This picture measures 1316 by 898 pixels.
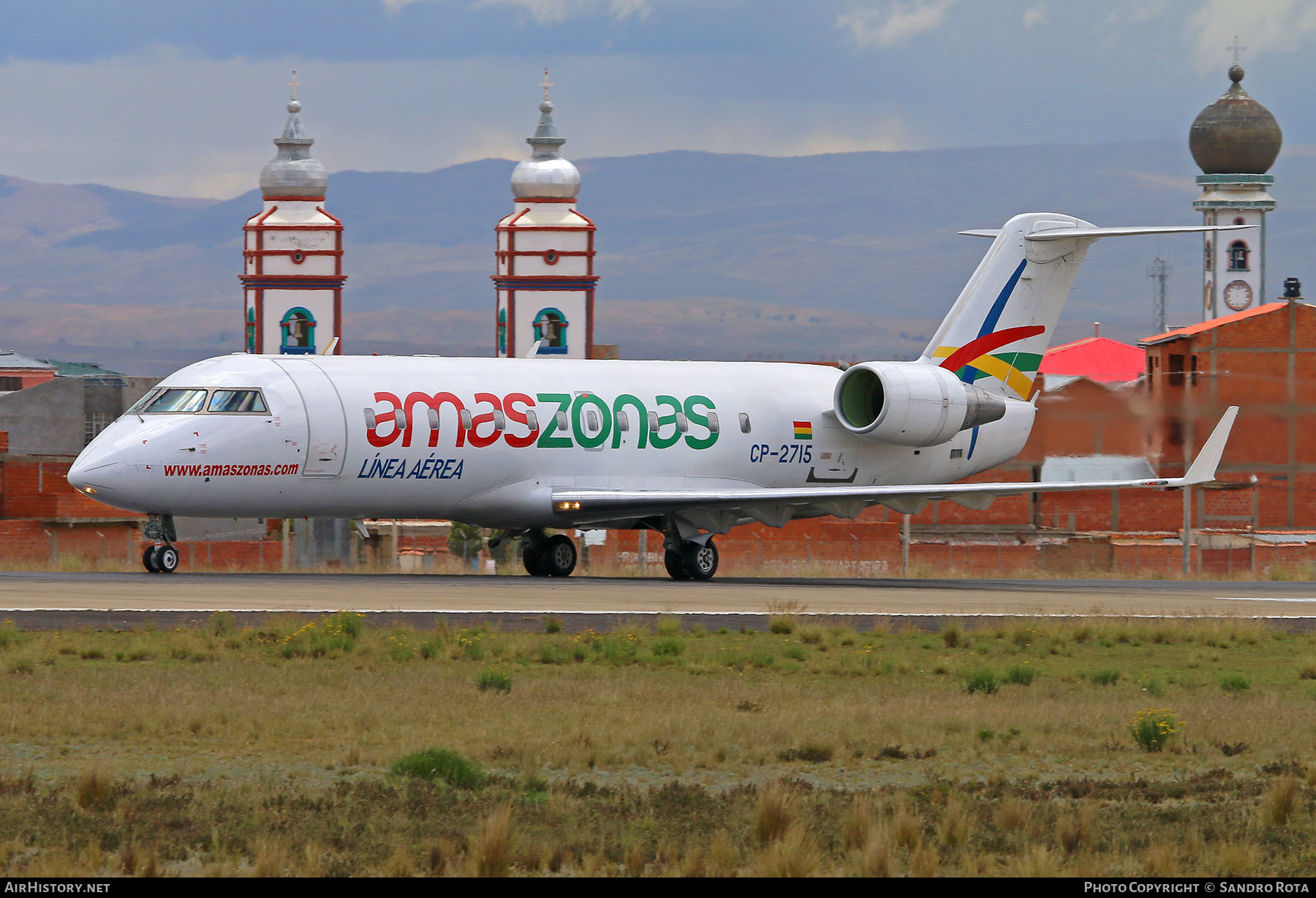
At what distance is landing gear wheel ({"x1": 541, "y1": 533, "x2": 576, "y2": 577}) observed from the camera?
35.2 meters

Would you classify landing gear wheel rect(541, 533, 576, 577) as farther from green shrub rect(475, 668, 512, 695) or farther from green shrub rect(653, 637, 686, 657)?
green shrub rect(475, 668, 512, 695)

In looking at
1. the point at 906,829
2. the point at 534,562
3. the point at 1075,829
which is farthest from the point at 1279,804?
the point at 534,562

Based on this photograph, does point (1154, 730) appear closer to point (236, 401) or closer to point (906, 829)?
point (906, 829)

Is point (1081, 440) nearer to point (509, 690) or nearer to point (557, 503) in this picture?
point (557, 503)

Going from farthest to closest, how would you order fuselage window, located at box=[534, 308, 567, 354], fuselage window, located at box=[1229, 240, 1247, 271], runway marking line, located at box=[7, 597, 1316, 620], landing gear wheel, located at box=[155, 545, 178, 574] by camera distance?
fuselage window, located at box=[1229, 240, 1247, 271]
fuselage window, located at box=[534, 308, 567, 354]
landing gear wheel, located at box=[155, 545, 178, 574]
runway marking line, located at box=[7, 597, 1316, 620]

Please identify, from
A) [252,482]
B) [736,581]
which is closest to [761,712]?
[252,482]

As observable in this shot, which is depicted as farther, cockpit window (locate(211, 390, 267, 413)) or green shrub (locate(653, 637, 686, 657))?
cockpit window (locate(211, 390, 267, 413))

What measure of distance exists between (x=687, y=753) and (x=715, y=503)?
707 inches

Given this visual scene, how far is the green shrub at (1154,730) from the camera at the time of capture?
626 inches

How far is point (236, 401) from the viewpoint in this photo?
30.3m

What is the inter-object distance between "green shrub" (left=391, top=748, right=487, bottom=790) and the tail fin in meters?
24.0

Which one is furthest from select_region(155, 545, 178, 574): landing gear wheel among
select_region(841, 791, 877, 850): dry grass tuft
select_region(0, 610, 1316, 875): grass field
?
select_region(841, 791, 877, 850): dry grass tuft

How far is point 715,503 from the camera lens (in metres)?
33.2
